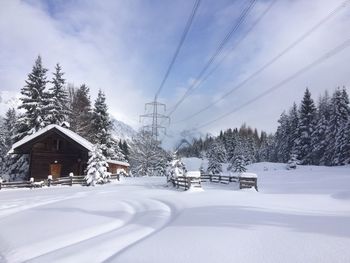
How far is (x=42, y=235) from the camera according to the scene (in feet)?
36.1

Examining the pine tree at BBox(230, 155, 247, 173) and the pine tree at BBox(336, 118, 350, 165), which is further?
the pine tree at BBox(230, 155, 247, 173)

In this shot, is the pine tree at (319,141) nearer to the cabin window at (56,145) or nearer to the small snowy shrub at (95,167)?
the small snowy shrub at (95,167)

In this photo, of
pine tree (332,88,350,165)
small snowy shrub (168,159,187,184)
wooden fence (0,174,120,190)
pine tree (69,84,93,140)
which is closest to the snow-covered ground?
small snowy shrub (168,159,187,184)

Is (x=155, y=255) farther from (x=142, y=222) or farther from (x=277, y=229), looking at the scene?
(x=142, y=222)

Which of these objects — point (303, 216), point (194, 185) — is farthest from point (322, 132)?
point (303, 216)

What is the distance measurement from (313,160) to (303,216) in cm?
5636

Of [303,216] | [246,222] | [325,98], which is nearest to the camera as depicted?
[246,222]

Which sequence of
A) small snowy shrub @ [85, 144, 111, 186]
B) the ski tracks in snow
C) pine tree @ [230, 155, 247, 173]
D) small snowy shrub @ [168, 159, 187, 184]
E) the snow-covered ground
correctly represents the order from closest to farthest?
the snow-covered ground, the ski tracks in snow, small snowy shrub @ [168, 159, 187, 184], small snowy shrub @ [85, 144, 111, 186], pine tree @ [230, 155, 247, 173]

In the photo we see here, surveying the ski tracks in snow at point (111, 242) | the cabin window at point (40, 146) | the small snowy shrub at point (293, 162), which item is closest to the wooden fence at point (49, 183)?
the cabin window at point (40, 146)

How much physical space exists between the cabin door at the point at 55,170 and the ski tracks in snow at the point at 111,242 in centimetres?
2796

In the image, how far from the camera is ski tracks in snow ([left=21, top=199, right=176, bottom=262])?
27.2ft

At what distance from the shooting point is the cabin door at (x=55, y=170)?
130 feet

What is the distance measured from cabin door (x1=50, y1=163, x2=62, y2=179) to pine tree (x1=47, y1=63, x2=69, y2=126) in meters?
7.28

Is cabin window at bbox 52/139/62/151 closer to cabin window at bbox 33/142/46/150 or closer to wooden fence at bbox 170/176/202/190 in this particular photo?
cabin window at bbox 33/142/46/150
